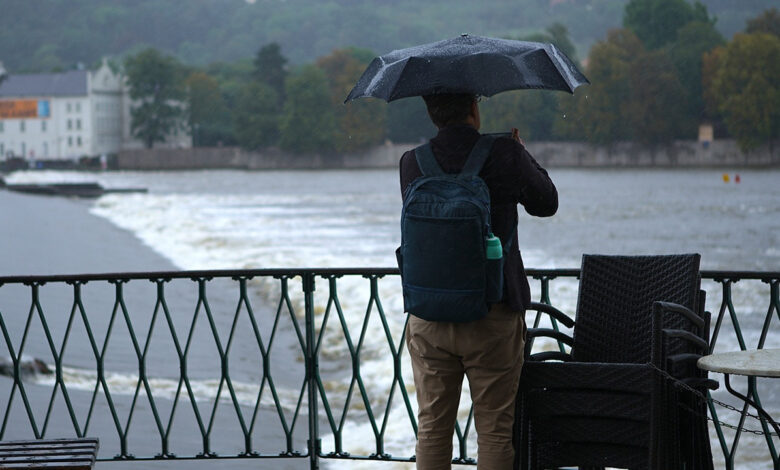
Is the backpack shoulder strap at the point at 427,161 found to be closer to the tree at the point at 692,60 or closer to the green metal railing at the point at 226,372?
the green metal railing at the point at 226,372

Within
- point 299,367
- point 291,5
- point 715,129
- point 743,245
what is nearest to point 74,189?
point 743,245

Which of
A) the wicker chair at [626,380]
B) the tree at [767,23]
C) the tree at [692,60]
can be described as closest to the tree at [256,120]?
the tree at [692,60]

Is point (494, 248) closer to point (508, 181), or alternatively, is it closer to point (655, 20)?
point (508, 181)

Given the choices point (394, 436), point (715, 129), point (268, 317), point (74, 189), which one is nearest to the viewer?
point (394, 436)

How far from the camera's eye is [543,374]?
3652 millimetres

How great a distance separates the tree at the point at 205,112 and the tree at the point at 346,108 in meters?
13.8

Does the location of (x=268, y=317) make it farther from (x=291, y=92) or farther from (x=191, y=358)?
(x=291, y=92)

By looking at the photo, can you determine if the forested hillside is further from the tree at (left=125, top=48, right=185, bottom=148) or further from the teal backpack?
the teal backpack

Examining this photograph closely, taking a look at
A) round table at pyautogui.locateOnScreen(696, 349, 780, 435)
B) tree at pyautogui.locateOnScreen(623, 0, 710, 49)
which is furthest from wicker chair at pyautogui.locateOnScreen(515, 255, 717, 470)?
tree at pyautogui.locateOnScreen(623, 0, 710, 49)

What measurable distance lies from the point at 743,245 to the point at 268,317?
33.7 meters

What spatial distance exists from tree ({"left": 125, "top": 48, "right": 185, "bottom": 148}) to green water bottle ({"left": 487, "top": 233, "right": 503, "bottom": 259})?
138417 millimetres

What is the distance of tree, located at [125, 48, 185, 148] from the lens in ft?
455

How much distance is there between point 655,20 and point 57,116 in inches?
2773

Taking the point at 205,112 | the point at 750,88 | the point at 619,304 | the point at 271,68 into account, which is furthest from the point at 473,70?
the point at 205,112
